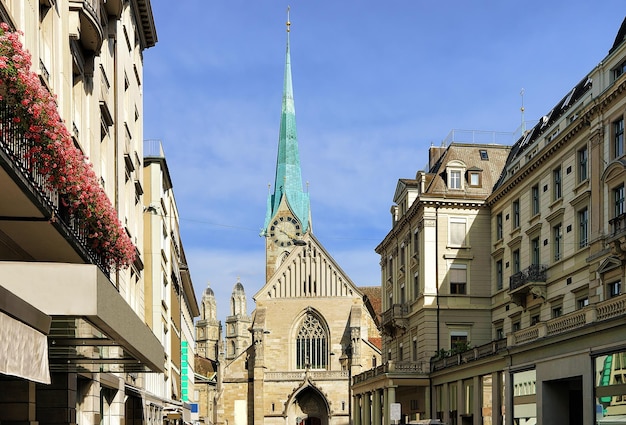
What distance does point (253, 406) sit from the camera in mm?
83500

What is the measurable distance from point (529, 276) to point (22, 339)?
3412 cm

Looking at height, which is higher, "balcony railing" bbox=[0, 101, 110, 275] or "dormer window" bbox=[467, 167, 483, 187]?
"dormer window" bbox=[467, 167, 483, 187]

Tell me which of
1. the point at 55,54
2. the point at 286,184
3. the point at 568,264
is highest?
the point at 286,184

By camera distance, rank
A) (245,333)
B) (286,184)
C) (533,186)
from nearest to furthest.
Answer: (533,186) < (286,184) < (245,333)

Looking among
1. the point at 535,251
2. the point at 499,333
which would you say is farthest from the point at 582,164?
the point at 499,333

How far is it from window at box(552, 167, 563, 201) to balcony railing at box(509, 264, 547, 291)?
10.0ft

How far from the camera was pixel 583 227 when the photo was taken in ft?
117

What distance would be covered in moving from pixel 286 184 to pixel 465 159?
70.9m

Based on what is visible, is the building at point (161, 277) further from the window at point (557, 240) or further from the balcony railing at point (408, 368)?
the window at point (557, 240)

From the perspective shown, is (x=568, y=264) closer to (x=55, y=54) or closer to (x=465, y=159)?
(x=465, y=159)

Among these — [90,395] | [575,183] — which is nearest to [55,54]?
[90,395]

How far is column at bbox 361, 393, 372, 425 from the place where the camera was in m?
59.9

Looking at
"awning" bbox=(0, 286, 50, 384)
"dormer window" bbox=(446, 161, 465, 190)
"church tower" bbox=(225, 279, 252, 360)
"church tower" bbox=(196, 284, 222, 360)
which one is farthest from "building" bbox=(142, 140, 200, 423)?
"church tower" bbox=(196, 284, 222, 360)

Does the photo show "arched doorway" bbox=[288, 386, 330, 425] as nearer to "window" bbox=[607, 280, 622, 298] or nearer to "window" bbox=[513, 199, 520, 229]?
"window" bbox=[513, 199, 520, 229]
